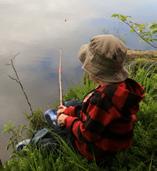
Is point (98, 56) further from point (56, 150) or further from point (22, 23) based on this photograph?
point (22, 23)

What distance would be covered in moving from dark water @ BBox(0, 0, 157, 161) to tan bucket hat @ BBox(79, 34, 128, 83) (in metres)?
1.81

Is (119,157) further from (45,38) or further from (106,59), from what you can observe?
(45,38)

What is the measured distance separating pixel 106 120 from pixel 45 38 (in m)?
5.38

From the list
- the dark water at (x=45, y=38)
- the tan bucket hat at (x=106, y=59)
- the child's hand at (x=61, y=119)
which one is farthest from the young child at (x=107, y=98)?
the dark water at (x=45, y=38)

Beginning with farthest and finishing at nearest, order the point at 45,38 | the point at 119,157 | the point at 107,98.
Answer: the point at 45,38 < the point at 119,157 < the point at 107,98

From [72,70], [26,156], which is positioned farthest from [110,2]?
[26,156]

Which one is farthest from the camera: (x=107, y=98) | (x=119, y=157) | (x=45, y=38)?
(x=45, y=38)

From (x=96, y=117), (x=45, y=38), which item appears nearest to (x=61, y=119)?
(x=96, y=117)

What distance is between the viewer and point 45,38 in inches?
334

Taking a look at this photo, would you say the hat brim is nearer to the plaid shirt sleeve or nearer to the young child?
the young child

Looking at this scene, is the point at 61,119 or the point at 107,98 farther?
the point at 61,119

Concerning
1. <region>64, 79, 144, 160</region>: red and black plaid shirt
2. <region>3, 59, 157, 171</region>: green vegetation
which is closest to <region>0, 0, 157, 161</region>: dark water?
<region>3, 59, 157, 171</region>: green vegetation

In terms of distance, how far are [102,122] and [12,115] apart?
8.84ft

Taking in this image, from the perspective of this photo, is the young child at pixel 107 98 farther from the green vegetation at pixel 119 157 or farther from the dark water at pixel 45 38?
the dark water at pixel 45 38
